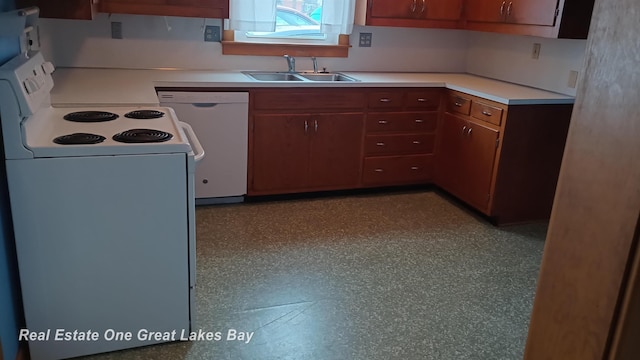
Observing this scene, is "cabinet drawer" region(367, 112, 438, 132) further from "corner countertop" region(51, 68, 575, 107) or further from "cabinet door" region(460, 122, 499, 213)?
"cabinet door" region(460, 122, 499, 213)

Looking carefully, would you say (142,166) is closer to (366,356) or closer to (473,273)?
(366,356)

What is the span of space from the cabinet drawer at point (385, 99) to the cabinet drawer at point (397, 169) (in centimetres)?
38

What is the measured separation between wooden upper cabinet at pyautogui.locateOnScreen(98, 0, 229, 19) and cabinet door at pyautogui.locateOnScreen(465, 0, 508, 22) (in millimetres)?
1821

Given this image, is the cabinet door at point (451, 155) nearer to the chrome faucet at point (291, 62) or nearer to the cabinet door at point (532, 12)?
the cabinet door at point (532, 12)

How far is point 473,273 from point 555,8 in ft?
5.56

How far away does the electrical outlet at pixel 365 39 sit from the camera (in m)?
4.07

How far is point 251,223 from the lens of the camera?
10.6ft

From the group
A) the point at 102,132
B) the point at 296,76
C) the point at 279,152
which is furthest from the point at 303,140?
the point at 102,132

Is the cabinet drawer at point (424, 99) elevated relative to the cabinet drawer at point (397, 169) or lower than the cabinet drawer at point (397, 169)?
elevated

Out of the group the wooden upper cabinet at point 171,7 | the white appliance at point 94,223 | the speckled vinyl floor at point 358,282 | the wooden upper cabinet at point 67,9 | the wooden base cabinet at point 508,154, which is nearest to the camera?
the white appliance at point 94,223

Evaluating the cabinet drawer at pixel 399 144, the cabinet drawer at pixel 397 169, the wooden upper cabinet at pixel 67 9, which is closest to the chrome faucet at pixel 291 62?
the cabinet drawer at pixel 399 144

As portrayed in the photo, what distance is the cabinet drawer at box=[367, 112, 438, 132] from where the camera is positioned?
366 centimetres

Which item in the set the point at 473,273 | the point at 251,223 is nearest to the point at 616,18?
the point at 473,273

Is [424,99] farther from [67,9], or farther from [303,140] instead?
[67,9]
